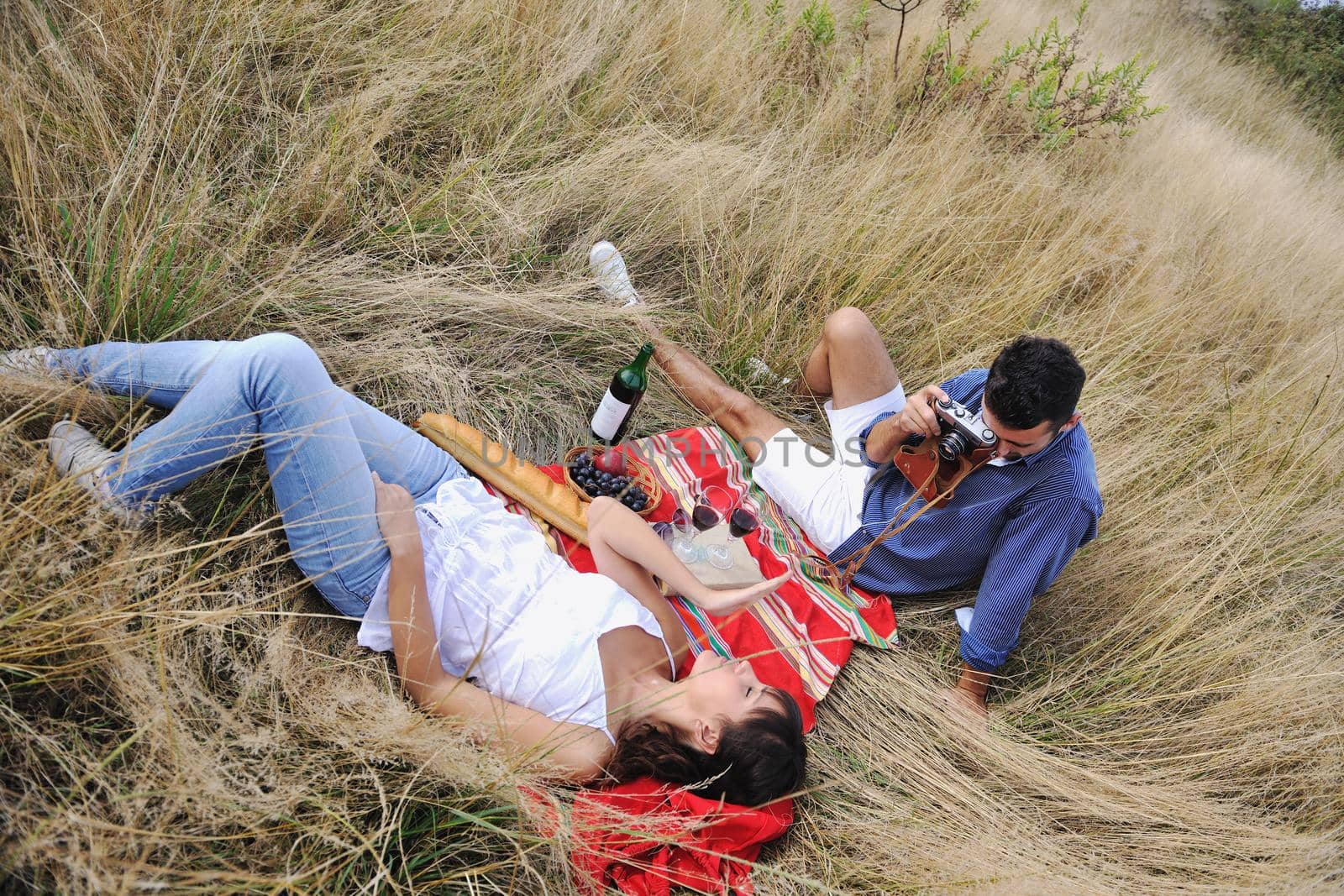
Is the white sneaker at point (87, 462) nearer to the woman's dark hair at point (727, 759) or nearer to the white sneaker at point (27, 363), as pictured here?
the white sneaker at point (27, 363)

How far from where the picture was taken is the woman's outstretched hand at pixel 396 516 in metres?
2.34

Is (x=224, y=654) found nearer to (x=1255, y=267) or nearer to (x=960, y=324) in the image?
(x=960, y=324)

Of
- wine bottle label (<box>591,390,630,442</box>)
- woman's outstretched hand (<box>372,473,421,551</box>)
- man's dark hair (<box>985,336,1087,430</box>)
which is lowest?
woman's outstretched hand (<box>372,473,421,551</box>)

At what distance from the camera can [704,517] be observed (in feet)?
10.1

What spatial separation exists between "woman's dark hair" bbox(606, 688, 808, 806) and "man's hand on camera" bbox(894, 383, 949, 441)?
1.24m

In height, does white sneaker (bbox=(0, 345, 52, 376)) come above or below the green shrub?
below

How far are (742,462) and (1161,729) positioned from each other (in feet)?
6.20

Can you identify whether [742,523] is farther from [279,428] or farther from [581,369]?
[279,428]

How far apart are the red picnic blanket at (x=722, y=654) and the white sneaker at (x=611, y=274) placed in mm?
723

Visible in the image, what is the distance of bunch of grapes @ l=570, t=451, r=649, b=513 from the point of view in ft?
9.96

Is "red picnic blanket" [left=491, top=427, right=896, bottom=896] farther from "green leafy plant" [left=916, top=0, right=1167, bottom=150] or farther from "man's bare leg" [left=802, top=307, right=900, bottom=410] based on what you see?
"green leafy plant" [left=916, top=0, right=1167, bottom=150]

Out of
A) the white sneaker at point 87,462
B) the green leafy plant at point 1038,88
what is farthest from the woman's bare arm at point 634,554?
the green leafy plant at point 1038,88

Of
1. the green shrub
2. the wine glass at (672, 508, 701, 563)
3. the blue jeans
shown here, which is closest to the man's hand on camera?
the wine glass at (672, 508, 701, 563)

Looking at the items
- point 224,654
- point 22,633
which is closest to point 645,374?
point 224,654
